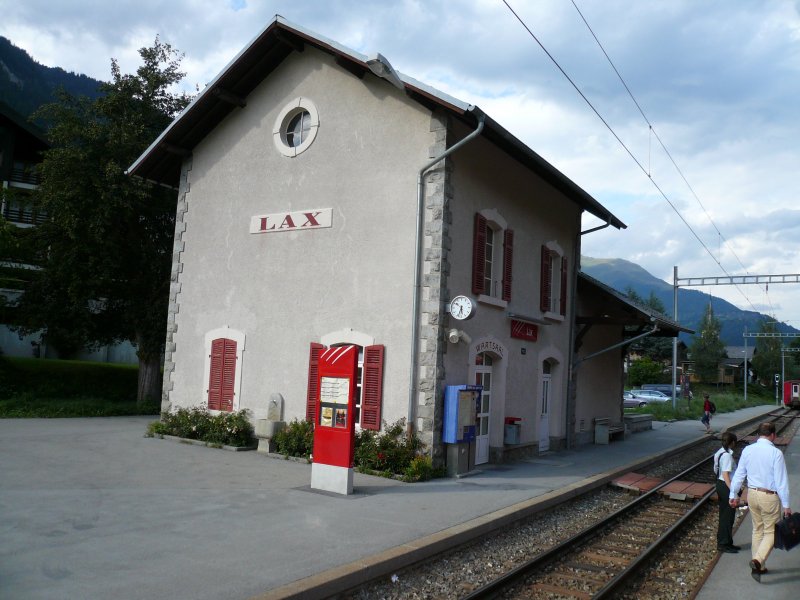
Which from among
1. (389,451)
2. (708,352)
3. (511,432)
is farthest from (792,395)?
(389,451)

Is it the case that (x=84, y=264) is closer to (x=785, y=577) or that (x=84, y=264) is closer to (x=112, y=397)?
(x=112, y=397)

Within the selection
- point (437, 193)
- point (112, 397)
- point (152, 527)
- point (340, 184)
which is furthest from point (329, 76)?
point (112, 397)

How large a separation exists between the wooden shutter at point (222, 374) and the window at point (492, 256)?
17.4ft

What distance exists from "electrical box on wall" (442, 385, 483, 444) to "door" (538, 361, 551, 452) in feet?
15.2

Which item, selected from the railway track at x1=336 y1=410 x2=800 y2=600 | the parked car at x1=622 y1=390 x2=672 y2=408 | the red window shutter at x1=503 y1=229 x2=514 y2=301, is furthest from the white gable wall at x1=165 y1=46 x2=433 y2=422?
the parked car at x1=622 y1=390 x2=672 y2=408

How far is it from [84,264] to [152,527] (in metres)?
14.1

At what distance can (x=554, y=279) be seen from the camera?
55.1 feet

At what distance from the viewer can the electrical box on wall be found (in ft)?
36.8

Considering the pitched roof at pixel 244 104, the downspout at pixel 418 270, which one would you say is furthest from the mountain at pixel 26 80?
the downspout at pixel 418 270

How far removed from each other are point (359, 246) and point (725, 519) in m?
7.40

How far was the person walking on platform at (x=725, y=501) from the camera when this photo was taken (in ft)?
25.9

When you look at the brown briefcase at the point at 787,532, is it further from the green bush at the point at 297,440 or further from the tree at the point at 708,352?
the tree at the point at 708,352

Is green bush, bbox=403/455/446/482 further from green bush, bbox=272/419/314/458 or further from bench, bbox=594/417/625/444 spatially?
bench, bbox=594/417/625/444

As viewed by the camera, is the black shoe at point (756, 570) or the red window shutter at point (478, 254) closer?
the black shoe at point (756, 570)
